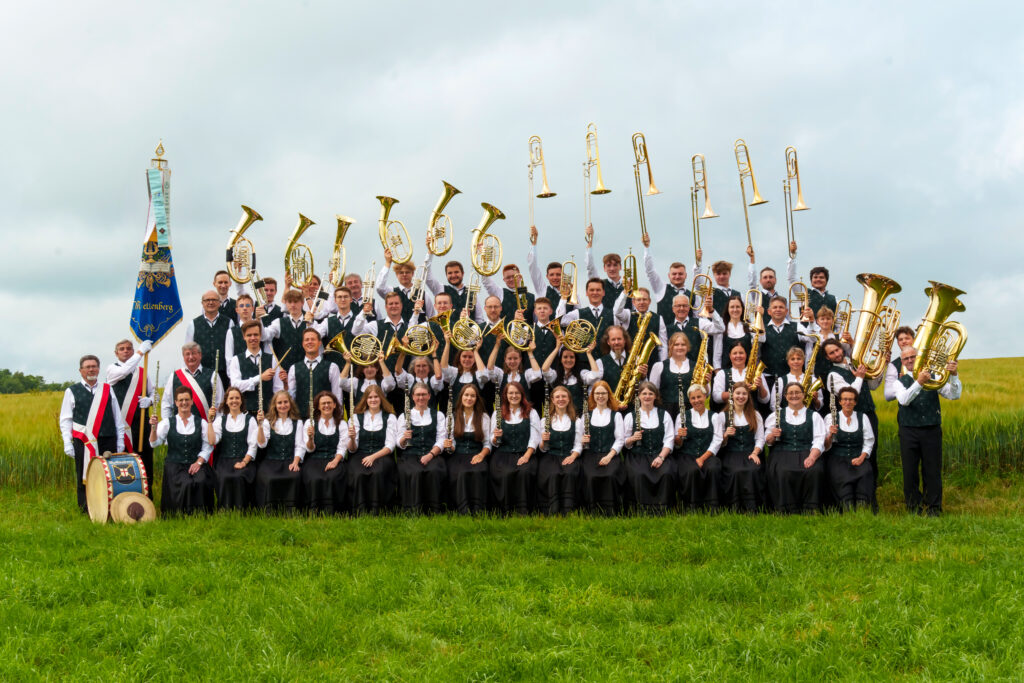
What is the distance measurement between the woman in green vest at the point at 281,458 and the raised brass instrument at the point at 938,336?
7717mm

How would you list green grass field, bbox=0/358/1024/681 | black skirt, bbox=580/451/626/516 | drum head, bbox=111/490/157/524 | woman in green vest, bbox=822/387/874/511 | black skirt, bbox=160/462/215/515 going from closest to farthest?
green grass field, bbox=0/358/1024/681
drum head, bbox=111/490/157/524
woman in green vest, bbox=822/387/874/511
black skirt, bbox=580/451/626/516
black skirt, bbox=160/462/215/515

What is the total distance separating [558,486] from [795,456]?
2965 millimetres

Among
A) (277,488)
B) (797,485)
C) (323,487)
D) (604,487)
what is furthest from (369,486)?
(797,485)

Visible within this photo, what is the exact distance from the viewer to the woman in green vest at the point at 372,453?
452 inches

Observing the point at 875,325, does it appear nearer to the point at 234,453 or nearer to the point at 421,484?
the point at 421,484

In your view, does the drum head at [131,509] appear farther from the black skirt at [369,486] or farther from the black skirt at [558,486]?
the black skirt at [558,486]

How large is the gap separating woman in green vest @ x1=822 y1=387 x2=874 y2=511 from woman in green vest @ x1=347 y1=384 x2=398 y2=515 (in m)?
5.46

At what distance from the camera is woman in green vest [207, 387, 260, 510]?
37.6ft

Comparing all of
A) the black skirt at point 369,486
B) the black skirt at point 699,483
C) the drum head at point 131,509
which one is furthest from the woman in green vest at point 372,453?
the black skirt at point 699,483

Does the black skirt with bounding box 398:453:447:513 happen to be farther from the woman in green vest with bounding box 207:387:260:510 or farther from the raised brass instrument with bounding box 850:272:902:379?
the raised brass instrument with bounding box 850:272:902:379

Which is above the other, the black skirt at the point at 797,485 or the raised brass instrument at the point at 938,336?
the raised brass instrument at the point at 938,336

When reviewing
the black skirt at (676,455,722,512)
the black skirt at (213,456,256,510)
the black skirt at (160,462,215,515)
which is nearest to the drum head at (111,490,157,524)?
the black skirt at (160,462,215,515)

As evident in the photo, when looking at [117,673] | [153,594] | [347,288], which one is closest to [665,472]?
[347,288]

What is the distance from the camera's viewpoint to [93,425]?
38.9ft
